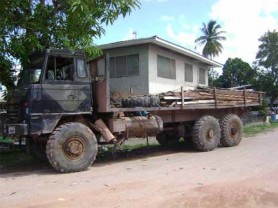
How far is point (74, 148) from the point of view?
11000mm

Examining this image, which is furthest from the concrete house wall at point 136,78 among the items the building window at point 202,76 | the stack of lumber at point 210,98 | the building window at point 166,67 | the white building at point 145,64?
the building window at point 202,76

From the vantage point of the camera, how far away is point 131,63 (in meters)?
21.3

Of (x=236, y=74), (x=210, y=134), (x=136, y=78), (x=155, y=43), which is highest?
(x=236, y=74)

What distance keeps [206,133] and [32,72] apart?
6533 millimetres

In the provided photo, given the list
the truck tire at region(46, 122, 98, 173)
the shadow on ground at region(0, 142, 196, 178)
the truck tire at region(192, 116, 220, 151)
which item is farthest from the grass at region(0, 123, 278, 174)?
the truck tire at region(192, 116, 220, 151)

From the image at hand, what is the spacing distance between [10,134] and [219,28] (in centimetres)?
5365

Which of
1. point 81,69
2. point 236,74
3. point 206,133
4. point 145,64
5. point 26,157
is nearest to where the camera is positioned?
point 81,69

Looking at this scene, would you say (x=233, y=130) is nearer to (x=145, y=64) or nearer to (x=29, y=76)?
(x=145, y=64)

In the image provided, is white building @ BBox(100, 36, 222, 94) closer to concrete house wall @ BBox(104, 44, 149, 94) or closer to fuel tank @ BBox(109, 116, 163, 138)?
concrete house wall @ BBox(104, 44, 149, 94)

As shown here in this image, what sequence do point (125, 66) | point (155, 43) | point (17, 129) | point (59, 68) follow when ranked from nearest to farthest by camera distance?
point (17, 129) < point (59, 68) < point (155, 43) < point (125, 66)

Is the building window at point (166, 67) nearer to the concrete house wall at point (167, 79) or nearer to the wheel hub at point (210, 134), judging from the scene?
the concrete house wall at point (167, 79)

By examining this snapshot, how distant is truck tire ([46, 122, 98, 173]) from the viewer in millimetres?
10703

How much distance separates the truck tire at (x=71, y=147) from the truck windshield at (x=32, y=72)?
1.36 meters

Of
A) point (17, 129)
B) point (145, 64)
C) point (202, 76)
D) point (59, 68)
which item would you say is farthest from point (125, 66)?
point (17, 129)
